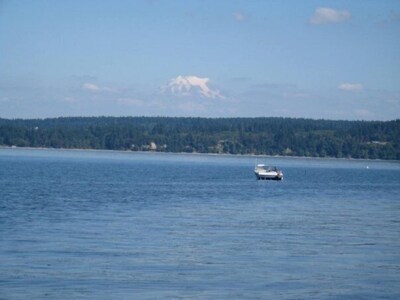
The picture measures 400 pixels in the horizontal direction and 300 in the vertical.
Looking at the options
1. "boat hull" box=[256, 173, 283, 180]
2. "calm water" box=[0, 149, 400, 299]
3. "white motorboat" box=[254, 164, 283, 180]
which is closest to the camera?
"calm water" box=[0, 149, 400, 299]

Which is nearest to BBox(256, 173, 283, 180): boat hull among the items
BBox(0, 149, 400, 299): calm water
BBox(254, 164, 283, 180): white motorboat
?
BBox(254, 164, 283, 180): white motorboat

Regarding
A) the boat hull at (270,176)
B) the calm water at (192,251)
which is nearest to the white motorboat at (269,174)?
Answer: the boat hull at (270,176)

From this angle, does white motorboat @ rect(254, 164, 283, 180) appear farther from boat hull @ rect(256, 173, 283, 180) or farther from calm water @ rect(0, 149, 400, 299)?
calm water @ rect(0, 149, 400, 299)

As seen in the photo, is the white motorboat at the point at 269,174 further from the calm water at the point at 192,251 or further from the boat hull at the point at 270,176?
the calm water at the point at 192,251

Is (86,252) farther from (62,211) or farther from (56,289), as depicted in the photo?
(62,211)

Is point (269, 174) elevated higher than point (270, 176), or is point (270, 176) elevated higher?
point (269, 174)

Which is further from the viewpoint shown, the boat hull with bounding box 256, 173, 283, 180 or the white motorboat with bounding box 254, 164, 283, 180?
the white motorboat with bounding box 254, 164, 283, 180

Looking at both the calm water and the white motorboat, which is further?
the white motorboat

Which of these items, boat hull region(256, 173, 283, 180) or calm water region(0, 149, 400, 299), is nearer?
calm water region(0, 149, 400, 299)

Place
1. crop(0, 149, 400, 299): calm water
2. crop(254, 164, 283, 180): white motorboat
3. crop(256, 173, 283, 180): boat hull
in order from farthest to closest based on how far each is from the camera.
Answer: crop(254, 164, 283, 180): white motorboat < crop(256, 173, 283, 180): boat hull < crop(0, 149, 400, 299): calm water

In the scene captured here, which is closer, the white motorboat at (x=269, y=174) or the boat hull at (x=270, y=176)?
the boat hull at (x=270, y=176)

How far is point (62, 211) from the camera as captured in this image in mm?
47094

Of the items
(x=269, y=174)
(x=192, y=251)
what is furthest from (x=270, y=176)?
(x=192, y=251)

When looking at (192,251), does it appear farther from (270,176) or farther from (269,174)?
(269,174)
